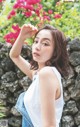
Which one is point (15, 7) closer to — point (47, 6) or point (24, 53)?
point (47, 6)

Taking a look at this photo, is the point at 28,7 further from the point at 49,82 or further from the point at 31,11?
the point at 49,82

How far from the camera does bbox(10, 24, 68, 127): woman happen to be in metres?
1.89

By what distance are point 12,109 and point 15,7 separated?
1.50 m

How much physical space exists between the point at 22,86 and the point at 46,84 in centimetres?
229

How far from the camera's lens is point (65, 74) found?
7.21 feet

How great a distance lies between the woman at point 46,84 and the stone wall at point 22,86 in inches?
69.2

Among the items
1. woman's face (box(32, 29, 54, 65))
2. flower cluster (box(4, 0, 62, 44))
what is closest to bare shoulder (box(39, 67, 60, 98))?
woman's face (box(32, 29, 54, 65))

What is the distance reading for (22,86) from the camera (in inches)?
164

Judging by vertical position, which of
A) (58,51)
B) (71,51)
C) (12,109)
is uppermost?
(58,51)

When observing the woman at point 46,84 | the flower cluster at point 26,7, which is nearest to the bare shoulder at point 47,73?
the woman at point 46,84

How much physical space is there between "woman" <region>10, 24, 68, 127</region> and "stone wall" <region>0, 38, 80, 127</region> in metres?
1.76

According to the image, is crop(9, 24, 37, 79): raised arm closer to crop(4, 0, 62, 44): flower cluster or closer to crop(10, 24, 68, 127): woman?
crop(10, 24, 68, 127): woman

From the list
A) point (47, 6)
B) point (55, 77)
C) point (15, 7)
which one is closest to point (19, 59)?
point (55, 77)

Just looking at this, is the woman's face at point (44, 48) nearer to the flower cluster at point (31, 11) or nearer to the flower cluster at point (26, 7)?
the flower cluster at point (31, 11)
